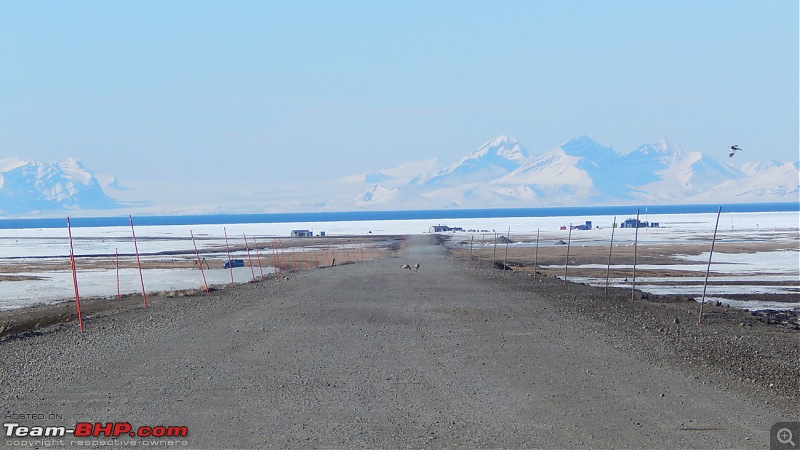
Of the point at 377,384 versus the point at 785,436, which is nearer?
the point at 785,436

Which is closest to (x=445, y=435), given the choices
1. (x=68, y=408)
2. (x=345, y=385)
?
(x=345, y=385)

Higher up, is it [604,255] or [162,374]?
[162,374]

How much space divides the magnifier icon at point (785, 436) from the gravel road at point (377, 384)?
15cm

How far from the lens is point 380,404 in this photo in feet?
36.6

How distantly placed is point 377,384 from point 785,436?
5.24m

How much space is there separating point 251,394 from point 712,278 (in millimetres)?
30077

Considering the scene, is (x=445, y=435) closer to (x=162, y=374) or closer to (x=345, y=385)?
(x=345, y=385)

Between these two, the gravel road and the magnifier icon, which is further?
the gravel road

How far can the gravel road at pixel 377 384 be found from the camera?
9.88 metres

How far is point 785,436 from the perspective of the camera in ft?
31.8

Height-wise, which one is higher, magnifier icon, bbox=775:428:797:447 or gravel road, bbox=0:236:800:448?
magnifier icon, bbox=775:428:797:447

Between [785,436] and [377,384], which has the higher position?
[785,436]

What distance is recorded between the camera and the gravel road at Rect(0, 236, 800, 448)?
9.88m

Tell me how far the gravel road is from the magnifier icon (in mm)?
155
